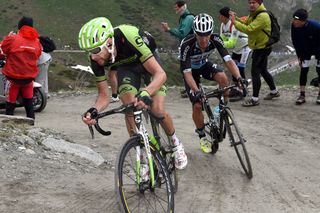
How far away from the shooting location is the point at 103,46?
4891 mm

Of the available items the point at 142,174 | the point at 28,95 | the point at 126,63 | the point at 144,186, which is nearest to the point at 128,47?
the point at 126,63

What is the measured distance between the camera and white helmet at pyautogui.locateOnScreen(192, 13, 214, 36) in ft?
23.1

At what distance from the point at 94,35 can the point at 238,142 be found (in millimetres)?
3228

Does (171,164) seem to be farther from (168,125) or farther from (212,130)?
(212,130)

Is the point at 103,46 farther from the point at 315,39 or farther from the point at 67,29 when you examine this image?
the point at 67,29

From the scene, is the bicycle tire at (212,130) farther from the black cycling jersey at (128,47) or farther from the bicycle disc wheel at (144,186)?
the bicycle disc wheel at (144,186)

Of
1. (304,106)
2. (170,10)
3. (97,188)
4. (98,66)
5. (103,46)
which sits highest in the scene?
(103,46)

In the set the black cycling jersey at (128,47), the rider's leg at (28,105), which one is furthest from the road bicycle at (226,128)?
the rider's leg at (28,105)

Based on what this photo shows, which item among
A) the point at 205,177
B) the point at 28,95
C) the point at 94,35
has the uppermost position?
the point at 94,35

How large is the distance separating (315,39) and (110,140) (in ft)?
20.8

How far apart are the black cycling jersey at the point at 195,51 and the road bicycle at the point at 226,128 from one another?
60cm

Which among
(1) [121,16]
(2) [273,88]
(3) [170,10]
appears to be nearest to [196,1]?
(3) [170,10]

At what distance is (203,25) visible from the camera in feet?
23.2

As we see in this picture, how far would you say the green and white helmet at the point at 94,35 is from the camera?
4797mm
